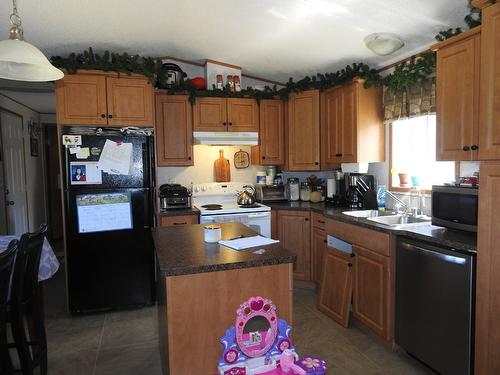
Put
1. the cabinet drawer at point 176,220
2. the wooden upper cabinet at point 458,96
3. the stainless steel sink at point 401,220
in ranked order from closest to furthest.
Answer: the wooden upper cabinet at point 458,96 → the stainless steel sink at point 401,220 → the cabinet drawer at point 176,220

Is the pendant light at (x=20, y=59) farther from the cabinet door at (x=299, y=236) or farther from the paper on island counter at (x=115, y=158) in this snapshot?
the cabinet door at (x=299, y=236)

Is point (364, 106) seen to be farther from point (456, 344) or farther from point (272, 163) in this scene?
point (456, 344)

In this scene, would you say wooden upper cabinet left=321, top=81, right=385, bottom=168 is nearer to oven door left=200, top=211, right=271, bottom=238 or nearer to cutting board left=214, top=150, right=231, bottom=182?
oven door left=200, top=211, right=271, bottom=238

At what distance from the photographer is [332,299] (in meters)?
3.03

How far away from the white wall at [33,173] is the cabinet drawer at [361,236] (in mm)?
4323

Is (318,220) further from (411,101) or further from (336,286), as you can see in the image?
(411,101)

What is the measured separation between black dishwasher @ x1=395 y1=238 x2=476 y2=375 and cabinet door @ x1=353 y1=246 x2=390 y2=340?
0.36 ft

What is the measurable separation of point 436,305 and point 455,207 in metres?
0.64

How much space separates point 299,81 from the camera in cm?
399

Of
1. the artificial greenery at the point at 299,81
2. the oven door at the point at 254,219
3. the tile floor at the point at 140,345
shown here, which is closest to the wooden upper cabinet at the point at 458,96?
the artificial greenery at the point at 299,81

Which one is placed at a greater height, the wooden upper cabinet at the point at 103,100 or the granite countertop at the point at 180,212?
the wooden upper cabinet at the point at 103,100

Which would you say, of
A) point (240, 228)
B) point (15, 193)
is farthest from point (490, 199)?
point (15, 193)

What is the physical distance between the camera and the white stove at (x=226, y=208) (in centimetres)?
362

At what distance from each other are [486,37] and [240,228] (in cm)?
179
